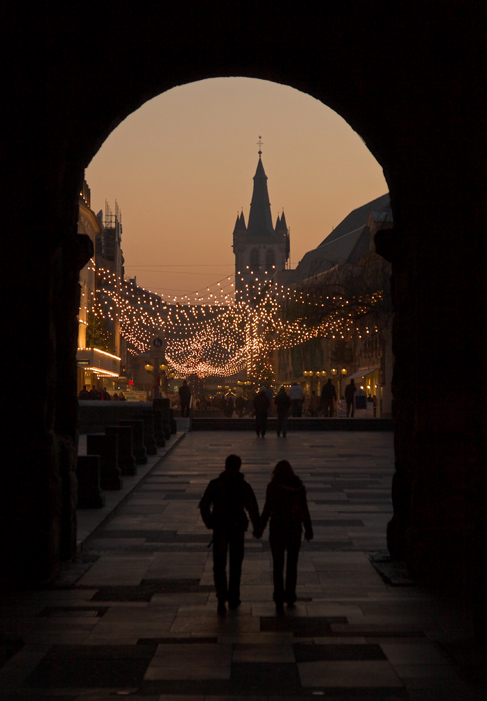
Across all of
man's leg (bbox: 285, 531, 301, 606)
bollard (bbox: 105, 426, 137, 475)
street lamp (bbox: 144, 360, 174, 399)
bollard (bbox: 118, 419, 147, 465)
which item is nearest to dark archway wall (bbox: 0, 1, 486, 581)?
man's leg (bbox: 285, 531, 301, 606)

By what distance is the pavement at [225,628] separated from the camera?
5797mm

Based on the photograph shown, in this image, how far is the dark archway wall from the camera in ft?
29.5

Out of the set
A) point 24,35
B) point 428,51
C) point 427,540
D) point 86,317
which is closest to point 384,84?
point 428,51

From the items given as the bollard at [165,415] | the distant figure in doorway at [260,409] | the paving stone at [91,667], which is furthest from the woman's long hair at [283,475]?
the distant figure in doorway at [260,409]

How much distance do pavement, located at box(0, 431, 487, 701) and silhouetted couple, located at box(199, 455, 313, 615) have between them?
0.23 meters

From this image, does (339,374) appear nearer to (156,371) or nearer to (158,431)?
(156,371)

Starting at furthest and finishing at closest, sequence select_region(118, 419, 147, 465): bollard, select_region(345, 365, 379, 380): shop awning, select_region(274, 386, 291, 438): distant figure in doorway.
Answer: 1. select_region(345, 365, 379, 380): shop awning
2. select_region(274, 386, 291, 438): distant figure in doorway
3. select_region(118, 419, 147, 465): bollard

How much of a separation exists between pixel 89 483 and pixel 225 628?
6.60 m

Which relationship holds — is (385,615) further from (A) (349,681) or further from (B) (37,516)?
(B) (37,516)

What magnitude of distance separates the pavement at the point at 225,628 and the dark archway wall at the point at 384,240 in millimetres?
633

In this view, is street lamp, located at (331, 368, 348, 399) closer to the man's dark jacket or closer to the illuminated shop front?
the illuminated shop front

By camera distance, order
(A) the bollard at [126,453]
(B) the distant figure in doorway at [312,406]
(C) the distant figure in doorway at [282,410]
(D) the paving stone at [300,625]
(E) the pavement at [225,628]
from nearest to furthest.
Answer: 1. (E) the pavement at [225,628]
2. (D) the paving stone at [300,625]
3. (A) the bollard at [126,453]
4. (C) the distant figure in doorway at [282,410]
5. (B) the distant figure in doorway at [312,406]

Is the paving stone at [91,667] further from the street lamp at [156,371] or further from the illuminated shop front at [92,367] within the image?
the illuminated shop front at [92,367]

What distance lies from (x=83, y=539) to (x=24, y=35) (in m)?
5.07
